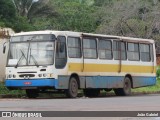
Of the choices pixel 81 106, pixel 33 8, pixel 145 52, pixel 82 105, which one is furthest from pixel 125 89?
pixel 33 8

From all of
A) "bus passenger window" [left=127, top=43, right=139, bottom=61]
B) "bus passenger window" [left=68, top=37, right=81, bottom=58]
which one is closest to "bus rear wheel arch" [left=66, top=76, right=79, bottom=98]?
"bus passenger window" [left=68, top=37, right=81, bottom=58]

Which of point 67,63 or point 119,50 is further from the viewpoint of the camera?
point 119,50

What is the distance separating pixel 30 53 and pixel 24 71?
0.86 meters

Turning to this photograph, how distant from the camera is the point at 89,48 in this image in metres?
28.2

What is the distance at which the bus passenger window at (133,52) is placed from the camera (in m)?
31.2

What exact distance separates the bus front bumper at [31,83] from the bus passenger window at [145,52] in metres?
8.00

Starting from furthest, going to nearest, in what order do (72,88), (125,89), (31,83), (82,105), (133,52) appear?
(133,52) → (125,89) → (72,88) → (31,83) → (82,105)

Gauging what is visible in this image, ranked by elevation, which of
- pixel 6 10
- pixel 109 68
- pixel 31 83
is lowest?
pixel 31 83

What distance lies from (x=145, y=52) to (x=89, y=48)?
212 inches

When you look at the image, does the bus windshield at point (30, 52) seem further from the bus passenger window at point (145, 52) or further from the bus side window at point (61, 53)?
the bus passenger window at point (145, 52)

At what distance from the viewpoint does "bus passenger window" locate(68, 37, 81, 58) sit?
87.7 feet

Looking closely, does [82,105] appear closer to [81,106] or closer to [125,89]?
[81,106]

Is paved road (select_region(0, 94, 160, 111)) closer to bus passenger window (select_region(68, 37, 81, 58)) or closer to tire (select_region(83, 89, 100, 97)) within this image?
bus passenger window (select_region(68, 37, 81, 58))

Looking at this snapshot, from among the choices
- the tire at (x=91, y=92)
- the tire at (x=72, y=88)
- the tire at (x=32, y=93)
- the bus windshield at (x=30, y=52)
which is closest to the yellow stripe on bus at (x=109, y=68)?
the tire at (x=72, y=88)
